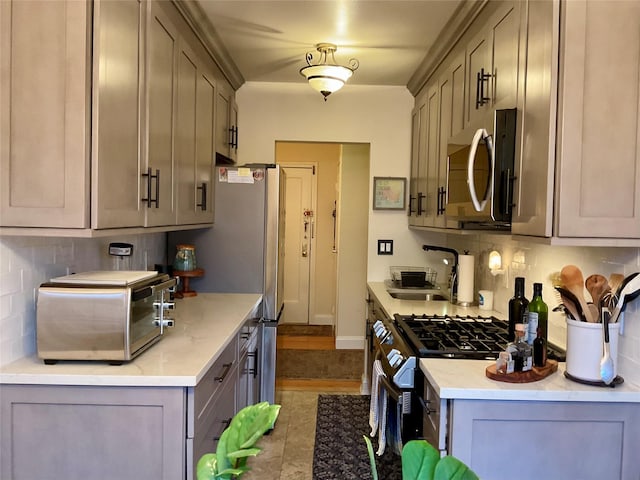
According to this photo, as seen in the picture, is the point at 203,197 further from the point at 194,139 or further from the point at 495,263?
the point at 495,263

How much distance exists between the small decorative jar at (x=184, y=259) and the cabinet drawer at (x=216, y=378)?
83 centimetres

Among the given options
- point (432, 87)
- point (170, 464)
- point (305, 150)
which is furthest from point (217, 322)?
point (305, 150)

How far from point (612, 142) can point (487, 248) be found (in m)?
1.59

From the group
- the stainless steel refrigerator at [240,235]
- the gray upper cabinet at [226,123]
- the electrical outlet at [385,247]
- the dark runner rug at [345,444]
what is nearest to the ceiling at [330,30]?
the gray upper cabinet at [226,123]

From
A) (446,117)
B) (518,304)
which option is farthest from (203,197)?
(518,304)

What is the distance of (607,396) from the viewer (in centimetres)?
148

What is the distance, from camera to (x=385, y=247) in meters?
3.97

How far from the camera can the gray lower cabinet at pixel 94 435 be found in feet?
5.02

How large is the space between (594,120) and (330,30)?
5.66 feet

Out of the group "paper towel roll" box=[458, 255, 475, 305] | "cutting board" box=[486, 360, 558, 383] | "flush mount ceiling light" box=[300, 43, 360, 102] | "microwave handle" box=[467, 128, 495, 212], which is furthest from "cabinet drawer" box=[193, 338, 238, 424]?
"flush mount ceiling light" box=[300, 43, 360, 102]

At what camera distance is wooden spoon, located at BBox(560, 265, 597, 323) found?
5.07 ft

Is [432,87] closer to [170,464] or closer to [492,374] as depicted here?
[492,374]

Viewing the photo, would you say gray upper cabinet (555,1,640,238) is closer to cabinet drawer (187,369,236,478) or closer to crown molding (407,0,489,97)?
crown molding (407,0,489,97)

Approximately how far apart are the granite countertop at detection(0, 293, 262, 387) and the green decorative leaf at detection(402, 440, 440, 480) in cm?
108
